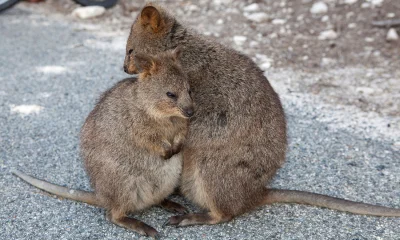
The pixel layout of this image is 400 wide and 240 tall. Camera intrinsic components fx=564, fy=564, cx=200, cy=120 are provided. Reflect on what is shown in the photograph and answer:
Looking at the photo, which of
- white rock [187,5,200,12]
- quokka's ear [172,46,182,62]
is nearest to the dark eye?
quokka's ear [172,46,182,62]

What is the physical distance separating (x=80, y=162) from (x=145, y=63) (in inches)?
58.0

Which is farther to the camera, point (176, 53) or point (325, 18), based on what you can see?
point (325, 18)

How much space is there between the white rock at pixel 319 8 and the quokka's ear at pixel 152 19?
4.11 m

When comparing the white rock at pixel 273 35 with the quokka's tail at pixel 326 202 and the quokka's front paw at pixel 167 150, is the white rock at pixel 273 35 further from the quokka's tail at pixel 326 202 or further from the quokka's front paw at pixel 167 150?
the quokka's front paw at pixel 167 150

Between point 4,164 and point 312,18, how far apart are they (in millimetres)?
4649

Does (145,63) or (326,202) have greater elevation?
(145,63)

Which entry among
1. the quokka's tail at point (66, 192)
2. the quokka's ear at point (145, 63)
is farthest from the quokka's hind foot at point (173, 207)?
the quokka's ear at point (145, 63)

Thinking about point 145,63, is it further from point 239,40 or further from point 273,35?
point 273,35

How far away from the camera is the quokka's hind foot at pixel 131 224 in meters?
3.76

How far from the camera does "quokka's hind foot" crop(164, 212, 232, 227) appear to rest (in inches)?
153

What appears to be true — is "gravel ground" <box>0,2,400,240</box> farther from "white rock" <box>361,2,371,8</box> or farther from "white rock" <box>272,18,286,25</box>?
"white rock" <box>361,2,371,8</box>

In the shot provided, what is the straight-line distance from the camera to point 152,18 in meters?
4.11

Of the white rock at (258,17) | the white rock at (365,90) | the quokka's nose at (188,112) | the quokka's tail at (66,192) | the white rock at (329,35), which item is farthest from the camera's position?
the white rock at (258,17)

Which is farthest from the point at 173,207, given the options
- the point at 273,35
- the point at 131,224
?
the point at 273,35
